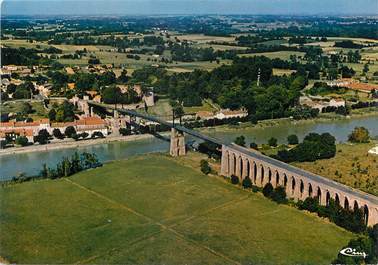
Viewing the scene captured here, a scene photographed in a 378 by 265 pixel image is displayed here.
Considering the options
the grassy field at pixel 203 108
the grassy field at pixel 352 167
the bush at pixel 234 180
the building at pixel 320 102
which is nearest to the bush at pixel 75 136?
the grassy field at pixel 203 108

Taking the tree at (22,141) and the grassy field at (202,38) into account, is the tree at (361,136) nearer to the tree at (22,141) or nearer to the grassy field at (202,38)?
the grassy field at (202,38)

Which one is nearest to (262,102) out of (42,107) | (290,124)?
(290,124)

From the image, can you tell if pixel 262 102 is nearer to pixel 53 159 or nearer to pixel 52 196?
pixel 53 159

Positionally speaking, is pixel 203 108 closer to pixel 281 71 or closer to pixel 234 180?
pixel 281 71

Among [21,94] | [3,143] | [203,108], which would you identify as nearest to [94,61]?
[21,94]

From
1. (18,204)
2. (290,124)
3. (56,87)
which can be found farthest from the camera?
(56,87)

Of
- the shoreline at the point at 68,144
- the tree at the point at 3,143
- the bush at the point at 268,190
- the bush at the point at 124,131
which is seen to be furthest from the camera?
the bush at the point at 124,131
